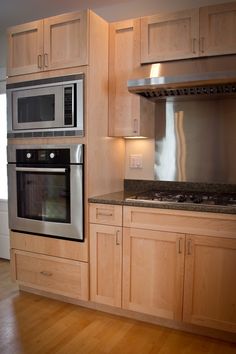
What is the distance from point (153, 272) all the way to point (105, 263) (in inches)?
14.8

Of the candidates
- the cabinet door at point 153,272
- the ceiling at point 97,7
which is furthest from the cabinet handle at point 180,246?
the ceiling at point 97,7

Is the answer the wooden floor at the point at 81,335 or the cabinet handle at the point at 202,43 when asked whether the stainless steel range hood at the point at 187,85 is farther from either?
the wooden floor at the point at 81,335

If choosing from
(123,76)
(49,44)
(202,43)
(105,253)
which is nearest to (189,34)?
(202,43)

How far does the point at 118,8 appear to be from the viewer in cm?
282

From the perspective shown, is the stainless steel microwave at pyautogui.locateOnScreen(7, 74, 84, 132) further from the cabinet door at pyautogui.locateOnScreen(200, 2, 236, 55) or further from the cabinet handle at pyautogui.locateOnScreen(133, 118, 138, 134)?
the cabinet door at pyautogui.locateOnScreen(200, 2, 236, 55)

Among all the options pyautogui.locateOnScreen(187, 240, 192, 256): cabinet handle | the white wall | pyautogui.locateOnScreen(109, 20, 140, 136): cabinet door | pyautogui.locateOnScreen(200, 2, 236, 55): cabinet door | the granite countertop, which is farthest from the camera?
the white wall

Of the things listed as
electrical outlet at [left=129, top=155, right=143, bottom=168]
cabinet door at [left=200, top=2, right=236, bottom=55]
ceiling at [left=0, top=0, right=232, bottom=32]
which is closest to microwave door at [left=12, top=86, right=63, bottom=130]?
electrical outlet at [left=129, top=155, right=143, bottom=168]

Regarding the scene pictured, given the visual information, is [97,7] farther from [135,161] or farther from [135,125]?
[135,161]

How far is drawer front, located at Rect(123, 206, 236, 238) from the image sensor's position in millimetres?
1893

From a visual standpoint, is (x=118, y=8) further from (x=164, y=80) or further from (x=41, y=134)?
(x=41, y=134)

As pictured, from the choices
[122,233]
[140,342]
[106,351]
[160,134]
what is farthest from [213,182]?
[106,351]

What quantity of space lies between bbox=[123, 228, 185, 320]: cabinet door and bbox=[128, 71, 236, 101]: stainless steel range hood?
40.2 inches

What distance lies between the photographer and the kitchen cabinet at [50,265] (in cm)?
235

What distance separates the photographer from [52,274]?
97.5 inches
